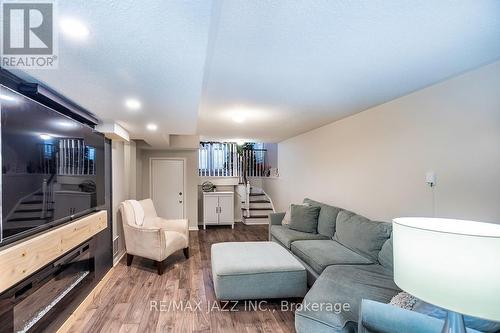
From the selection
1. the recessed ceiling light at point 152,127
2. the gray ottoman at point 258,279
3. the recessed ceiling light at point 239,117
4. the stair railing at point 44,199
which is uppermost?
the recessed ceiling light at point 239,117

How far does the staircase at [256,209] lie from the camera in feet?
23.8

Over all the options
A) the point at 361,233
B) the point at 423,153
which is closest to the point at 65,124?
the point at 361,233

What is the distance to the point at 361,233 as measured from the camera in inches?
116

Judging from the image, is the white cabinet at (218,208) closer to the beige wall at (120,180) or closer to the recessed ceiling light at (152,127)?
the beige wall at (120,180)

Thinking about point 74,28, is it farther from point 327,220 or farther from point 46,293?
point 327,220

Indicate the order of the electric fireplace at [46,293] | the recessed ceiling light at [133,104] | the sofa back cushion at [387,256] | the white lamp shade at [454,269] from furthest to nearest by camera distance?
the sofa back cushion at [387,256], the recessed ceiling light at [133,104], the electric fireplace at [46,293], the white lamp shade at [454,269]

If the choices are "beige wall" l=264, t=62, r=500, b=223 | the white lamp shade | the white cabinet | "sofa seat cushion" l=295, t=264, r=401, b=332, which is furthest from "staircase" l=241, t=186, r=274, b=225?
the white lamp shade

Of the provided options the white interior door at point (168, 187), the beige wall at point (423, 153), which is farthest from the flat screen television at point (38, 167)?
the white interior door at point (168, 187)

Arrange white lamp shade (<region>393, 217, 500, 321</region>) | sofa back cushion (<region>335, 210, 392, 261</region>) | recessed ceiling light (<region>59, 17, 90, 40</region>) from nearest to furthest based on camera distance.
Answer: white lamp shade (<region>393, 217, 500, 321</region>)
recessed ceiling light (<region>59, 17, 90, 40</region>)
sofa back cushion (<region>335, 210, 392, 261</region>)

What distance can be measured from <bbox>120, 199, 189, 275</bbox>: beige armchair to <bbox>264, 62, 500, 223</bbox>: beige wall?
2502 mm

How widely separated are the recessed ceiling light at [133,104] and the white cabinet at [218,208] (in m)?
4.32

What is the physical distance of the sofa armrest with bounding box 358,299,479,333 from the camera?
1325mm

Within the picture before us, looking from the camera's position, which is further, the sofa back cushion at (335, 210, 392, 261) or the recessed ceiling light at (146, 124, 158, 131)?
the recessed ceiling light at (146, 124, 158, 131)

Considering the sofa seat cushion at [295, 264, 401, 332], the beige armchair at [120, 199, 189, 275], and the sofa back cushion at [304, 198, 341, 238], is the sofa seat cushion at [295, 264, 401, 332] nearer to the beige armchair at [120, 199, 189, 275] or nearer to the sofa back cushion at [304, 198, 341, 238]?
the sofa back cushion at [304, 198, 341, 238]
